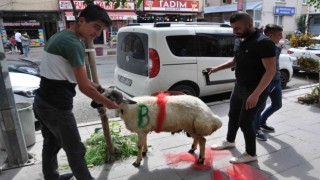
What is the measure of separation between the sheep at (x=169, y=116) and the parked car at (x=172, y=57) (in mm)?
2273

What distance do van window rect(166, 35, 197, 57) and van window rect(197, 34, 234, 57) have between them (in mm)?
227

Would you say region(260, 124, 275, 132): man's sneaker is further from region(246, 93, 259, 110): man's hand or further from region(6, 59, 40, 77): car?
region(6, 59, 40, 77): car

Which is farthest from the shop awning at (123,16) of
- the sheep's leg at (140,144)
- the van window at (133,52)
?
the sheep's leg at (140,144)

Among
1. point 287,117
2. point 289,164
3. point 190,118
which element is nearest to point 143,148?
point 190,118

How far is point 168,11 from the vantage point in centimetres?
2803

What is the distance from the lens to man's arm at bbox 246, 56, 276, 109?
3.25 m

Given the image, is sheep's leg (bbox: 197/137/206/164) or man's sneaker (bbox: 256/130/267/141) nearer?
sheep's leg (bbox: 197/137/206/164)

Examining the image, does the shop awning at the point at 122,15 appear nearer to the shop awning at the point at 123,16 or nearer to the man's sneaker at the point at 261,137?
the shop awning at the point at 123,16

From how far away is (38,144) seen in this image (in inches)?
179

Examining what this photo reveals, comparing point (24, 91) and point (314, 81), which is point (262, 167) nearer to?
point (24, 91)

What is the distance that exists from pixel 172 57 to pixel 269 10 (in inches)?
1152

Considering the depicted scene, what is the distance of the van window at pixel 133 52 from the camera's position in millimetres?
5969

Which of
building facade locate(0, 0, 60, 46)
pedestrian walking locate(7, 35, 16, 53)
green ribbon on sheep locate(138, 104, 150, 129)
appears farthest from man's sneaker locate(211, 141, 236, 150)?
building facade locate(0, 0, 60, 46)

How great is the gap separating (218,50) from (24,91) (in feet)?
14.4
